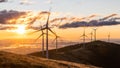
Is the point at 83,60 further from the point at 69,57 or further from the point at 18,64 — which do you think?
the point at 18,64

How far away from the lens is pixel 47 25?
11538 cm

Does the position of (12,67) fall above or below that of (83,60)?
above

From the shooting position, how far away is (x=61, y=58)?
18300 cm

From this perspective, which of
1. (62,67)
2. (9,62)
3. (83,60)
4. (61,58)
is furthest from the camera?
(83,60)

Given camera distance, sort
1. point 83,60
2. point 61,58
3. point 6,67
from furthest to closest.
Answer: point 83,60
point 61,58
point 6,67

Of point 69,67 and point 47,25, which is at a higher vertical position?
point 47,25

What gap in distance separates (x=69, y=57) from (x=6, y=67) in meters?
107

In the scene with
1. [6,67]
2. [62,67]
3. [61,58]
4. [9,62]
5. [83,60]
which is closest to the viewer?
[6,67]

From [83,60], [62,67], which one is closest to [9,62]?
[62,67]

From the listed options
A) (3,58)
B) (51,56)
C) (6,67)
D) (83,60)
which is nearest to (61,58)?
(51,56)

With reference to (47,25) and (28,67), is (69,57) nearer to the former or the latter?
(47,25)

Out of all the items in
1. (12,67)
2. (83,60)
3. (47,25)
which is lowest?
(83,60)

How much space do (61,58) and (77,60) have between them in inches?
501

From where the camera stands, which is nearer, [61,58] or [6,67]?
[6,67]
